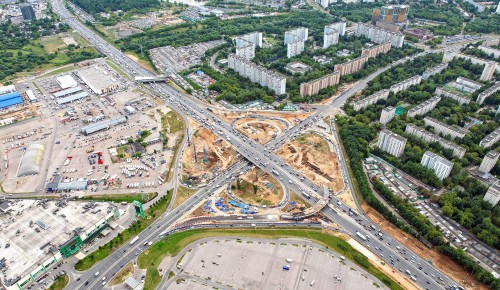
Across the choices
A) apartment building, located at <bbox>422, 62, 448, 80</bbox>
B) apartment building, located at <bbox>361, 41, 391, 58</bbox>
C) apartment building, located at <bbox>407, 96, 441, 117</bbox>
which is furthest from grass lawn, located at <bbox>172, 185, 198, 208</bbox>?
apartment building, located at <bbox>361, 41, 391, 58</bbox>

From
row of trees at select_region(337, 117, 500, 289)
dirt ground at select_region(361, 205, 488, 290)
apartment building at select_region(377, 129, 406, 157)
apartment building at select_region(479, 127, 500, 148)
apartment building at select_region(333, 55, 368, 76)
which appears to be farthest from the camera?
apartment building at select_region(333, 55, 368, 76)

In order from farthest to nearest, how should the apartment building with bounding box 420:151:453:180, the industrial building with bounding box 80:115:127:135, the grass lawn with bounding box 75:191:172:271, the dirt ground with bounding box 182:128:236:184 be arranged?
the industrial building with bounding box 80:115:127:135 < the dirt ground with bounding box 182:128:236:184 < the apartment building with bounding box 420:151:453:180 < the grass lawn with bounding box 75:191:172:271

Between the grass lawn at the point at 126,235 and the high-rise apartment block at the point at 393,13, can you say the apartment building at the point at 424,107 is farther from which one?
the high-rise apartment block at the point at 393,13

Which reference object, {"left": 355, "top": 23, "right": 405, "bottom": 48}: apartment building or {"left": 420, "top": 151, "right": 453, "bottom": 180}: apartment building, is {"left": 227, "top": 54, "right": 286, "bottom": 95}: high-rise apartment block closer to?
{"left": 420, "top": 151, "right": 453, "bottom": 180}: apartment building

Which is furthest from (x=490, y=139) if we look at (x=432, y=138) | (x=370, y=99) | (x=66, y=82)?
(x=66, y=82)

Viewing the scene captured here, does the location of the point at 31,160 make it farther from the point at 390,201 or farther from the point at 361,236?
the point at 390,201

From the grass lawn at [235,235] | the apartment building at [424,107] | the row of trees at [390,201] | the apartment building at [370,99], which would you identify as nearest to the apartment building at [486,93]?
the apartment building at [424,107]
